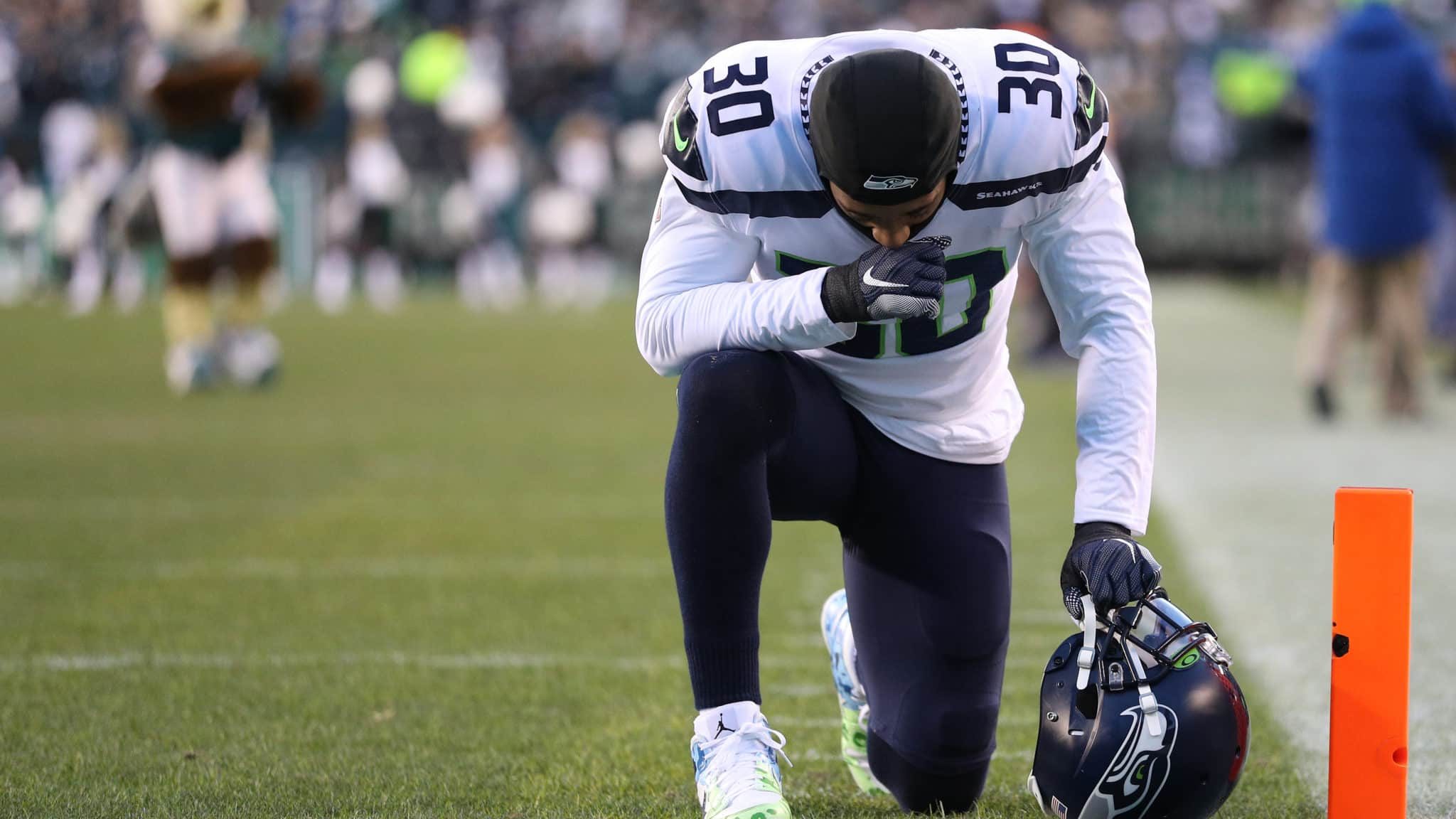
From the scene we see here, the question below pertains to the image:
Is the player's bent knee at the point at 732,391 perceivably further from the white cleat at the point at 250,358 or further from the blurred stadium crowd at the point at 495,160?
the blurred stadium crowd at the point at 495,160

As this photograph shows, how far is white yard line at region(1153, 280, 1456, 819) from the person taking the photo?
3297 mm

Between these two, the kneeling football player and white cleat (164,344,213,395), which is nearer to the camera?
the kneeling football player

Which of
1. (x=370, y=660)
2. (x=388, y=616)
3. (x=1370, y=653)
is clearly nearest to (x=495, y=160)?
(x=388, y=616)

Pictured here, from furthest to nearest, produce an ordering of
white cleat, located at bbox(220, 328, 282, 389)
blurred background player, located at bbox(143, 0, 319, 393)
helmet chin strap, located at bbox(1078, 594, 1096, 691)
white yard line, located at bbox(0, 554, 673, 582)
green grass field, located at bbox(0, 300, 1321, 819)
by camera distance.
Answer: white cleat, located at bbox(220, 328, 282, 389), blurred background player, located at bbox(143, 0, 319, 393), white yard line, located at bbox(0, 554, 673, 582), green grass field, located at bbox(0, 300, 1321, 819), helmet chin strap, located at bbox(1078, 594, 1096, 691)

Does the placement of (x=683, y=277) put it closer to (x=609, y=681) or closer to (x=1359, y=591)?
(x=1359, y=591)

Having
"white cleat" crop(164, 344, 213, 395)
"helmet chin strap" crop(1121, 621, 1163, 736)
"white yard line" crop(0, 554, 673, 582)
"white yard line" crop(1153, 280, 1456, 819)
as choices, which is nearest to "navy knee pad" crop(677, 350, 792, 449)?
"helmet chin strap" crop(1121, 621, 1163, 736)

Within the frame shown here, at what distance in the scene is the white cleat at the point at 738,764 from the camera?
2.36m

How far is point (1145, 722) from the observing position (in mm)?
2258

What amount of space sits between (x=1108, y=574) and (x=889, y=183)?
1.84 feet

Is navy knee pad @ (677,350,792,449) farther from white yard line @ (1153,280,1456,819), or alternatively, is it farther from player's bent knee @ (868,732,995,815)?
white yard line @ (1153,280,1456,819)

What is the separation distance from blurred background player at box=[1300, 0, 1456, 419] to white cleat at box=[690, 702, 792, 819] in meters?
5.68

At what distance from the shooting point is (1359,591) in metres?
2.21

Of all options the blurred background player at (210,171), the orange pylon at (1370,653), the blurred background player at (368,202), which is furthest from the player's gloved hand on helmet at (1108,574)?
the blurred background player at (368,202)

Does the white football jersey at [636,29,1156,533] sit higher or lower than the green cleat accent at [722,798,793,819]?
higher
